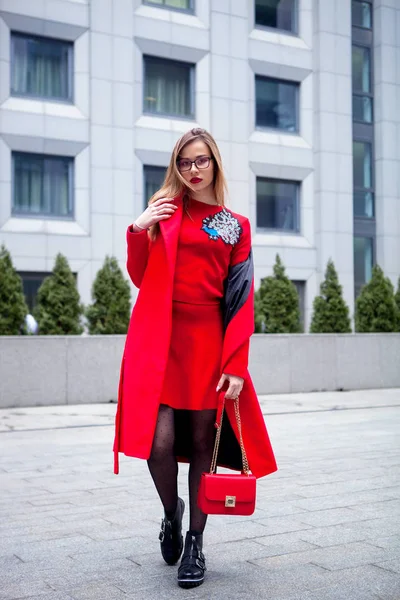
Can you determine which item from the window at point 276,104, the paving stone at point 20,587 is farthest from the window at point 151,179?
the paving stone at point 20,587

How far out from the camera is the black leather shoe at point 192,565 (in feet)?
12.3

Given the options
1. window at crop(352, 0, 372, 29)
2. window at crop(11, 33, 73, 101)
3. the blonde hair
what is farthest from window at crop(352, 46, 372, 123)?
the blonde hair

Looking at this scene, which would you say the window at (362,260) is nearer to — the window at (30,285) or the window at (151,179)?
the window at (151,179)

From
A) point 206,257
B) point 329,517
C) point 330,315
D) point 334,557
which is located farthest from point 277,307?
point 206,257

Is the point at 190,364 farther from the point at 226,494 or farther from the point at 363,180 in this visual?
the point at 363,180

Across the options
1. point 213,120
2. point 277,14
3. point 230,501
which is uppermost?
point 277,14

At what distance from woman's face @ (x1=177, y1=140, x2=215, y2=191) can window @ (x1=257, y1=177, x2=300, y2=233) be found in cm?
2008

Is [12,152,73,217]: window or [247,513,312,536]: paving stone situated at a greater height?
[12,152,73,217]: window

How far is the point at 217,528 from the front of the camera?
502 cm

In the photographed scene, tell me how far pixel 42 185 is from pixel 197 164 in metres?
17.7

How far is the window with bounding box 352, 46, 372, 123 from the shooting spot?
26.8 metres

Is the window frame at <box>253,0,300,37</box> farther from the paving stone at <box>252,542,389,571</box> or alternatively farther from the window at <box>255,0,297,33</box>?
the paving stone at <box>252,542,389,571</box>

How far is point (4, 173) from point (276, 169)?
816 cm

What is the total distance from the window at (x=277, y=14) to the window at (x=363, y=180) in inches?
175
